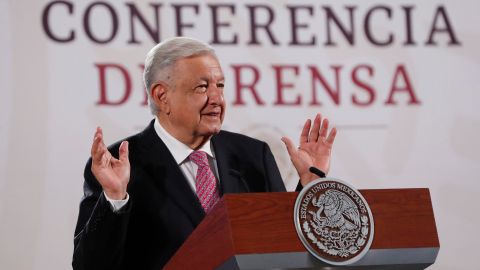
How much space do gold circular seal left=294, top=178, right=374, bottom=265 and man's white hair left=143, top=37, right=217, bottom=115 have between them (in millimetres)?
790

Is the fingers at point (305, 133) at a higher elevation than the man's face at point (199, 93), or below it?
below

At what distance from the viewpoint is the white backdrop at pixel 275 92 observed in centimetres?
351

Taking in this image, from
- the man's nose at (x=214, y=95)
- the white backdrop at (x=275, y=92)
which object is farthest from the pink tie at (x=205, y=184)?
the white backdrop at (x=275, y=92)

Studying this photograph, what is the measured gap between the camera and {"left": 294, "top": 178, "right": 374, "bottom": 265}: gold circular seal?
6.29 ft

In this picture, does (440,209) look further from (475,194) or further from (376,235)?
(376,235)

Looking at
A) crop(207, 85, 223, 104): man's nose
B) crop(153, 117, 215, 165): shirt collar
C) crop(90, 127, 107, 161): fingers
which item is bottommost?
crop(153, 117, 215, 165): shirt collar

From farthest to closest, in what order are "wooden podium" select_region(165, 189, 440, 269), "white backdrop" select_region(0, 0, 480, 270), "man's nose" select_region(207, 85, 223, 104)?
"white backdrop" select_region(0, 0, 480, 270) → "man's nose" select_region(207, 85, 223, 104) → "wooden podium" select_region(165, 189, 440, 269)

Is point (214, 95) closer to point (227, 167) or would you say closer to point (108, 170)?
point (227, 167)

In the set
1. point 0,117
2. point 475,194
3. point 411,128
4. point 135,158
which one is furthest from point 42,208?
point 475,194

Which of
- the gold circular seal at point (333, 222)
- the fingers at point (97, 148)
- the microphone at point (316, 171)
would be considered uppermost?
the fingers at point (97, 148)

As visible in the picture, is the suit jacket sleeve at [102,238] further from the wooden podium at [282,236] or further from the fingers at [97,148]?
the wooden podium at [282,236]

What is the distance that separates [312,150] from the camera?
8.45ft

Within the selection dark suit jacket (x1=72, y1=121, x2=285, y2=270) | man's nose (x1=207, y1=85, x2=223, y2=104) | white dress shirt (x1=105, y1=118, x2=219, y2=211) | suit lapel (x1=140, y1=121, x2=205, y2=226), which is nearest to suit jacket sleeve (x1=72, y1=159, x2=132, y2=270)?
dark suit jacket (x1=72, y1=121, x2=285, y2=270)

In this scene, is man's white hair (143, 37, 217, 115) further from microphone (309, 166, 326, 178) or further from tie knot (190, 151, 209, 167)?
microphone (309, 166, 326, 178)
